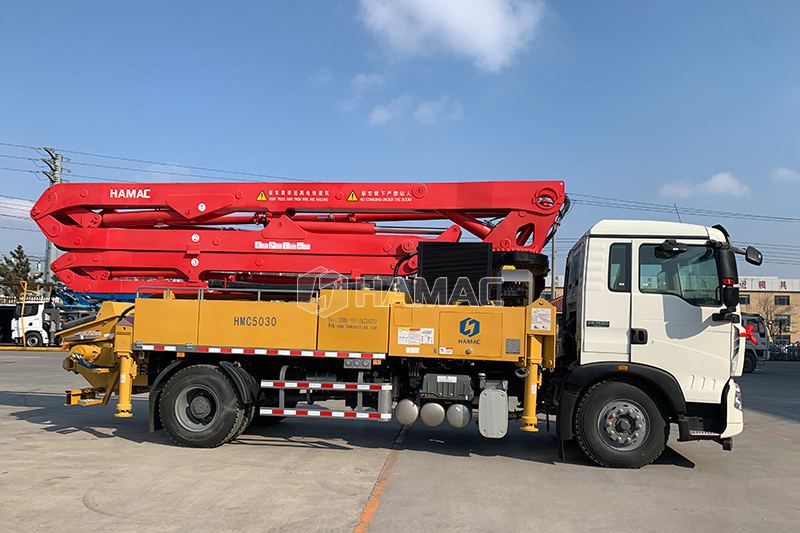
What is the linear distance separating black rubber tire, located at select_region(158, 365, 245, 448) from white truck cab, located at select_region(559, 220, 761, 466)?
13.7ft

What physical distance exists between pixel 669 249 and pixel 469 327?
100 inches

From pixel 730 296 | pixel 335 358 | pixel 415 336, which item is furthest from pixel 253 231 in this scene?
pixel 730 296

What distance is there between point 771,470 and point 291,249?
7006mm

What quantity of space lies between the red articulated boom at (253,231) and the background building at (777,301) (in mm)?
71638

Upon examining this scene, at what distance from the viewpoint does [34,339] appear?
106 feet

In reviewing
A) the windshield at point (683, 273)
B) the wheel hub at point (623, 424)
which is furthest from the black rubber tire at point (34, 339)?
the windshield at point (683, 273)

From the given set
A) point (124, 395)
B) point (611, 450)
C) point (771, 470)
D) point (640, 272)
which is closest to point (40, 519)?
point (124, 395)

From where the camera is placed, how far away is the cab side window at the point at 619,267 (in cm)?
762

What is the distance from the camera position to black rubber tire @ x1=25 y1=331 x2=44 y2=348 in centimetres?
3206

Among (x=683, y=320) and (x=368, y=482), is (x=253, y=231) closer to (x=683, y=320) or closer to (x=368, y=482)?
(x=368, y=482)

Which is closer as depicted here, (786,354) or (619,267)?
(619,267)

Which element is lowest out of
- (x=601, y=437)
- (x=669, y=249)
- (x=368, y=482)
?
(x=368, y=482)

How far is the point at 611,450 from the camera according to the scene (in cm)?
746

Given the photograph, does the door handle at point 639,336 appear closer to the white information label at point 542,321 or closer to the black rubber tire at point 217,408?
the white information label at point 542,321
